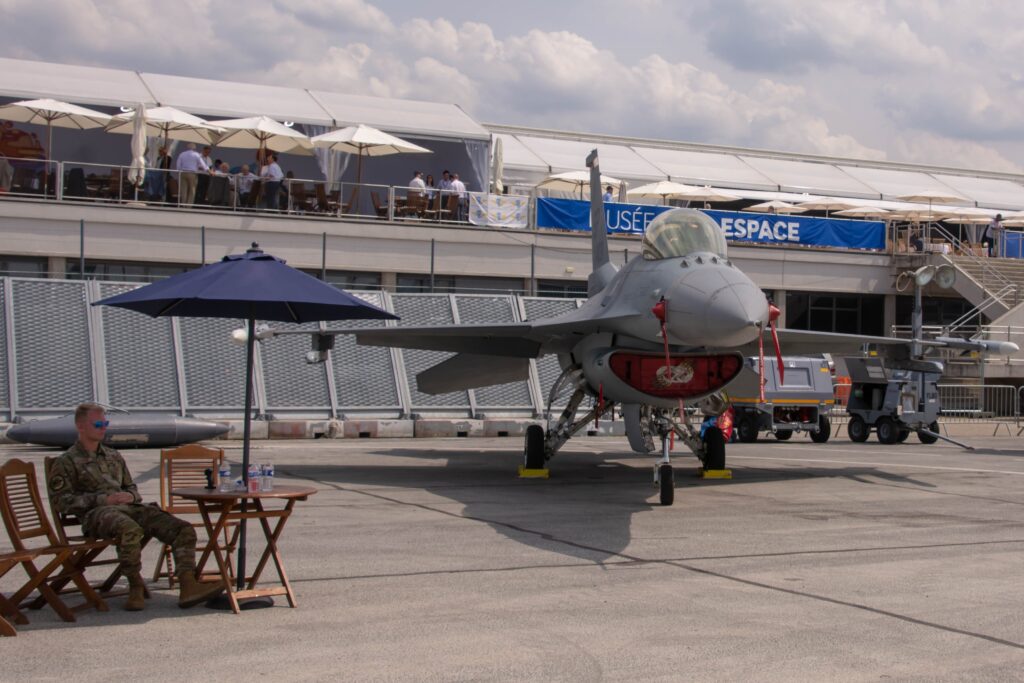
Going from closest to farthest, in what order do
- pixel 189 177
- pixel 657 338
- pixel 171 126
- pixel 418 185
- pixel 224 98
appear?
pixel 657 338 < pixel 189 177 < pixel 171 126 < pixel 418 185 < pixel 224 98

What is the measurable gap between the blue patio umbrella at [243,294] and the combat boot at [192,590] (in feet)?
1.38

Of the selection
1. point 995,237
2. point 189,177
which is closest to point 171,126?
point 189,177

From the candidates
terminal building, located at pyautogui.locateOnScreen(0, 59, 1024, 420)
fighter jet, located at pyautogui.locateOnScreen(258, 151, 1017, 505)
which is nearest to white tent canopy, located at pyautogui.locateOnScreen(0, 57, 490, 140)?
terminal building, located at pyautogui.locateOnScreen(0, 59, 1024, 420)

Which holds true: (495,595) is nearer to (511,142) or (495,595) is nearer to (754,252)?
(754,252)

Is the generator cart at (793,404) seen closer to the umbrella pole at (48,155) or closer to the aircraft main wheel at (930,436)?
the aircraft main wheel at (930,436)

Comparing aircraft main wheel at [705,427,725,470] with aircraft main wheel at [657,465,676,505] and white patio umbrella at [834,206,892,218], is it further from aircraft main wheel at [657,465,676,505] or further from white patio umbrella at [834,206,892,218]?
white patio umbrella at [834,206,892,218]

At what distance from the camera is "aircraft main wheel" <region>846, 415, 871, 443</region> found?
26438 mm

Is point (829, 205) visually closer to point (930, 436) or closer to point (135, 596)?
point (930, 436)

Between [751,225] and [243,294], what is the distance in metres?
29.8

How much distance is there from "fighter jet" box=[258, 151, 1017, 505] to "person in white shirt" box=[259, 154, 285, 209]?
13630mm

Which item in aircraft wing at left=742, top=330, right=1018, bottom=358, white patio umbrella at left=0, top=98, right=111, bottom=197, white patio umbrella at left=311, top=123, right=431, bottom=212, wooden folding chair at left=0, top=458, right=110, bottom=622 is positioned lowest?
wooden folding chair at left=0, top=458, right=110, bottom=622

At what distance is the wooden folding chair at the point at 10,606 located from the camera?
666 cm

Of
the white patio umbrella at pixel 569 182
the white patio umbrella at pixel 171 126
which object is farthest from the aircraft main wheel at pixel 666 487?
the white patio umbrella at pixel 569 182

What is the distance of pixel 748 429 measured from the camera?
2580cm
